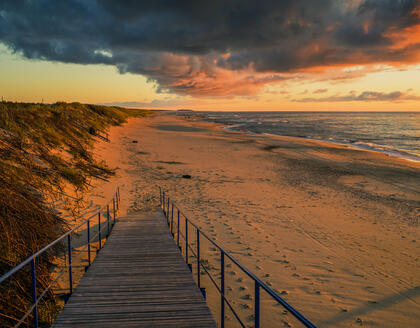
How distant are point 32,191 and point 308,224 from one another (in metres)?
10.5

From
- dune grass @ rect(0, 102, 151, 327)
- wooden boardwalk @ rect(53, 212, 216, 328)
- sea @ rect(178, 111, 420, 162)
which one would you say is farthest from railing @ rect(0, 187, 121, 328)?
sea @ rect(178, 111, 420, 162)

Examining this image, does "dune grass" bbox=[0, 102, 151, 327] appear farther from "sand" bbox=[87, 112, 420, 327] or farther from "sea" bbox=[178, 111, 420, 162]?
"sea" bbox=[178, 111, 420, 162]

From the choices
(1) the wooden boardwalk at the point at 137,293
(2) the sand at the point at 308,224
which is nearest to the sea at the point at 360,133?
Answer: (2) the sand at the point at 308,224

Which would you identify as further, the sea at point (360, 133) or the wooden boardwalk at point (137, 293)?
the sea at point (360, 133)

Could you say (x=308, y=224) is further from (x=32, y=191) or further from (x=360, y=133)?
(x=360, y=133)

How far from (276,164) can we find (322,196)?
872cm

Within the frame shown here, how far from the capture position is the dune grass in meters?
4.73

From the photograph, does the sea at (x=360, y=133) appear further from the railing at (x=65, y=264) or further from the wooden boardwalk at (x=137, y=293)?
the railing at (x=65, y=264)

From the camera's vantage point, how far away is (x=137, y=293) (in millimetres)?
4797

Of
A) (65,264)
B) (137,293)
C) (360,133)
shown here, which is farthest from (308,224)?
(360,133)

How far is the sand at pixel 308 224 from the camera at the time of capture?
6117mm

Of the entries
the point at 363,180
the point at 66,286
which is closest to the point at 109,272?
the point at 66,286

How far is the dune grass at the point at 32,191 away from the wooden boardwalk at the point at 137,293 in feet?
2.71

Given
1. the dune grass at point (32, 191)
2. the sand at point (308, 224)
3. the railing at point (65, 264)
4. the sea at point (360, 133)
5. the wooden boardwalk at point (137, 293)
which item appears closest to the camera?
the railing at point (65, 264)
